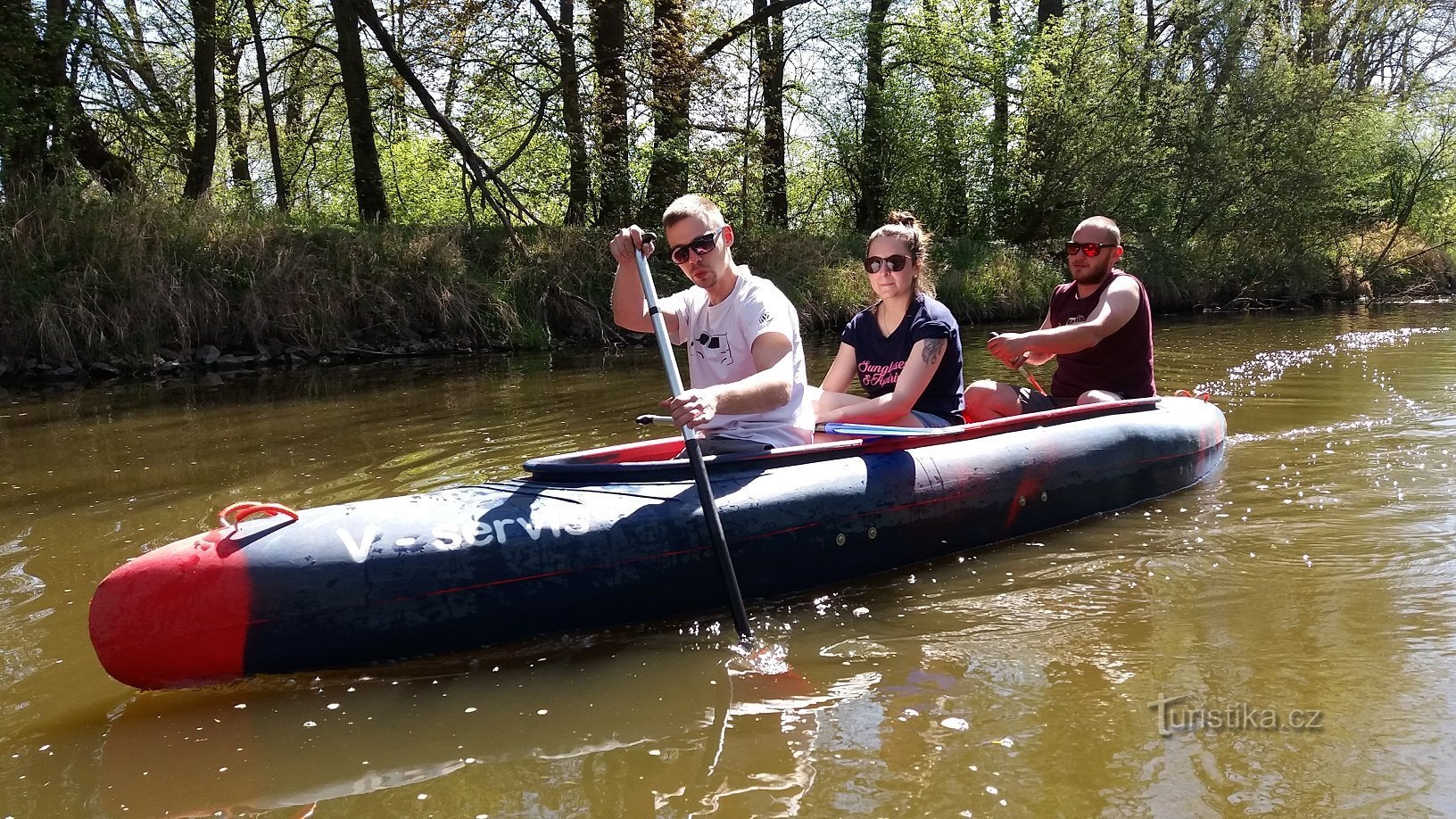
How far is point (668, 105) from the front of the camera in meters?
13.5

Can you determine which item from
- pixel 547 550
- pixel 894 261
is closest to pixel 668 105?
pixel 894 261

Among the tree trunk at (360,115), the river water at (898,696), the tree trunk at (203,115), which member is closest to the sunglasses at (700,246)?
the river water at (898,696)

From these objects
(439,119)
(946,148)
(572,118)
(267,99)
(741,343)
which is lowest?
(741,343)

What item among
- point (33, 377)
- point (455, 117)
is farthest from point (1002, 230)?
point (33, 377)

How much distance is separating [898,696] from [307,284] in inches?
394

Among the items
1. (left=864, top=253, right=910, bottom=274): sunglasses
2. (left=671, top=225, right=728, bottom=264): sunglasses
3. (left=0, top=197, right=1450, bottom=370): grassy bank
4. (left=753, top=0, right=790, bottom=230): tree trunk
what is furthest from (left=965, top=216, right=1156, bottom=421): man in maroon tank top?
(left=753, top=0, right=790, bottom=230): tree trunk

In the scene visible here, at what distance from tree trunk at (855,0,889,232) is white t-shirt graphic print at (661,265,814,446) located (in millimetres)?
13902

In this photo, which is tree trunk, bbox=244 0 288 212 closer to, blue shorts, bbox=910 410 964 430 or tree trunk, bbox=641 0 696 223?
tree trunk, bbox=641 0 696 223

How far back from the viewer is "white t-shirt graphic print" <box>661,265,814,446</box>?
3.61 meters

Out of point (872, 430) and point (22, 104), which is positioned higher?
point (22, 104)

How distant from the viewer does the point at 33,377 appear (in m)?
9.80

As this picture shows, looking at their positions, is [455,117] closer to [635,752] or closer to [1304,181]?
[635,752]

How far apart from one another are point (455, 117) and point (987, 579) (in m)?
11.7

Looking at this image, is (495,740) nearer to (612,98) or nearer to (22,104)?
(22,104)
